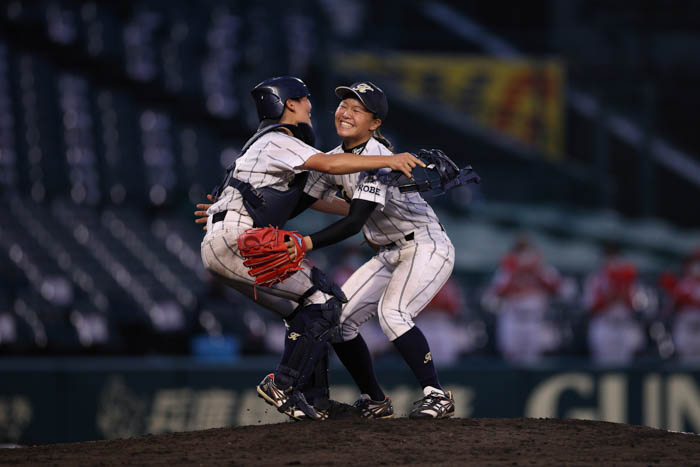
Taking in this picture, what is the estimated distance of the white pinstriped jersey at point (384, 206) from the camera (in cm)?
524

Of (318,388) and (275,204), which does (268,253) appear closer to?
(275,204)

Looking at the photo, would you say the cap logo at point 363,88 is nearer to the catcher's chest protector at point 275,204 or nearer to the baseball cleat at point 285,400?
the catcher's chest protector at point 275,204

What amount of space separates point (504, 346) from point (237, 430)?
6018mm

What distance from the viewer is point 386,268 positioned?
5496mm

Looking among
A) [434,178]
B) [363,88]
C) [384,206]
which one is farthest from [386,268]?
[363,88]

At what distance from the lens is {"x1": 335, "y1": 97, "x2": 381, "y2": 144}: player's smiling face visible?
520 cm

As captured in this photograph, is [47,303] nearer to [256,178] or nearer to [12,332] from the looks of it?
[12,332]

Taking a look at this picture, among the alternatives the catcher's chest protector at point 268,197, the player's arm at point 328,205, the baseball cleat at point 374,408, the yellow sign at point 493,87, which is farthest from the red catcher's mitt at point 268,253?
the yellow sign at point 493,87

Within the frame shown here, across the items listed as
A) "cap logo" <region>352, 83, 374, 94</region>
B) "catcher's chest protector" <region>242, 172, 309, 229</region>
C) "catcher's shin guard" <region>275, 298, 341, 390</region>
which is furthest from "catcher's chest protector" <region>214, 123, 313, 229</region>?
"catcher's shin guard" <region>275, 298, 341, 390</region>

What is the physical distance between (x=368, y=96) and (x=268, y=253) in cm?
92

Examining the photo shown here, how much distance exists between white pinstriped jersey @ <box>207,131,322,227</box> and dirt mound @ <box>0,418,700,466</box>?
1032mm

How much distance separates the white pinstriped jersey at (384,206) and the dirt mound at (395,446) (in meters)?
0.94

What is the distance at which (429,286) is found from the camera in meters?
5.33

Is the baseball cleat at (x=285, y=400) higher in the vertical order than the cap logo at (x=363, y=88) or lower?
lower
